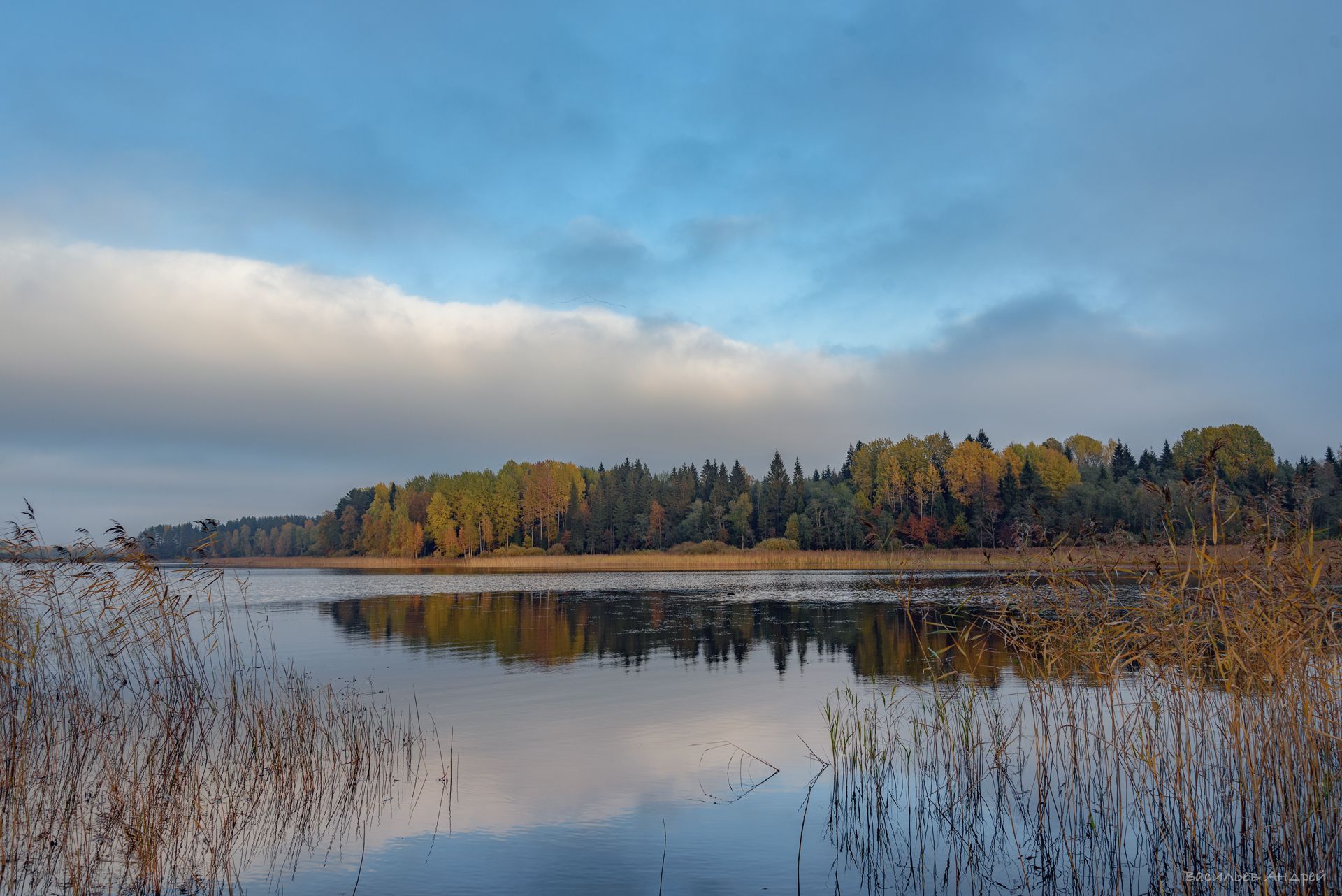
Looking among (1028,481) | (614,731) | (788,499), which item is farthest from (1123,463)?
(614,731)

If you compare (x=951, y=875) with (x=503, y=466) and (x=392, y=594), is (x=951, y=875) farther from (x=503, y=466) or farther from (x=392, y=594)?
(x=503, y=466)

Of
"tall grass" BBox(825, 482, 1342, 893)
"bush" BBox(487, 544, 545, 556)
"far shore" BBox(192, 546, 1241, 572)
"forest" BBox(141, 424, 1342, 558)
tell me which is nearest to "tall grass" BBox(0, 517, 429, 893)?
"tall grass" BBox(825, 482, 1342, 893)

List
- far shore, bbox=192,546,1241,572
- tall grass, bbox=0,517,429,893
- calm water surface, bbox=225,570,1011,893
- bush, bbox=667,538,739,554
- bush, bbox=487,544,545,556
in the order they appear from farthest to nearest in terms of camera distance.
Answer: bush, bbox=487,544,545,556, bush, bbox=667,538,739,554, far shore, bbox=192,546,1241,572, calm water surface, bbox=225,570,1011,893, tall grass, bbox=0,517,429,893

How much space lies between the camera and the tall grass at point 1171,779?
6648 mm

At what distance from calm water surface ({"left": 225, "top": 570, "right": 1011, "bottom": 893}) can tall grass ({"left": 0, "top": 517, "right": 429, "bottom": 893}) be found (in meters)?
0.71

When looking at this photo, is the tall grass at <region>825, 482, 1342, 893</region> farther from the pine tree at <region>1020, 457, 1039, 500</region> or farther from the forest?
the pine tree at <region>1020, 457, 1039, 500</region>

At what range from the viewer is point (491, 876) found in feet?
23.7

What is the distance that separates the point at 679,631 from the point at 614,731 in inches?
Result: 542

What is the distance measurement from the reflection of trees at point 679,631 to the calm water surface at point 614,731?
16cm

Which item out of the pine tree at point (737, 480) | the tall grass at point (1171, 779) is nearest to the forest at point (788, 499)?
the pine tree at point (737, 480)

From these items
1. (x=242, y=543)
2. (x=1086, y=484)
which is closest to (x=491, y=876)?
(x=1086, y=484)

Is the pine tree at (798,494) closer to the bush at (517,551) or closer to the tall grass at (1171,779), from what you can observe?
the bush at (517,551)

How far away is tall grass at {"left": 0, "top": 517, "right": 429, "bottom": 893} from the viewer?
723cm

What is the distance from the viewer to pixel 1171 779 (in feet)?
25.3
